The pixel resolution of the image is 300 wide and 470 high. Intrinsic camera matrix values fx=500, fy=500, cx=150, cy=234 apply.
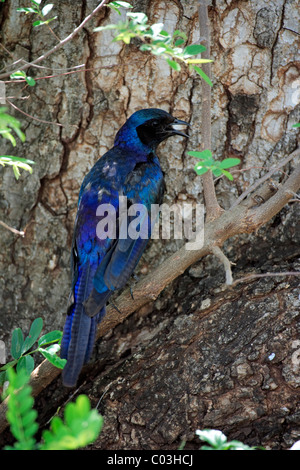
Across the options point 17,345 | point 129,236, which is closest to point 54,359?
point 17,345

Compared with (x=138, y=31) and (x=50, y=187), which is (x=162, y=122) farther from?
(x=138, y=31)

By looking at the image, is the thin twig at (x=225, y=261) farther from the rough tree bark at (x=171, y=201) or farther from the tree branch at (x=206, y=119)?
the rough tree bark at (x=171, y=201)

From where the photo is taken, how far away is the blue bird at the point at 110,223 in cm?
261

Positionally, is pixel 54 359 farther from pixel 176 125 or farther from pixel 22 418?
pixel 176 125

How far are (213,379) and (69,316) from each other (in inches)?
32.3

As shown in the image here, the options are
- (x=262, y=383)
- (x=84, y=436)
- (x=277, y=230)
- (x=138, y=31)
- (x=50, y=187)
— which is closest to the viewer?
(x=84, y=436)

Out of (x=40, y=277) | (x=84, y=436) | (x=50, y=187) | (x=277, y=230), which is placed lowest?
(x=84, y=436)

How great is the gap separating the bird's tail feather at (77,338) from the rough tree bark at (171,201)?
0.38 meters

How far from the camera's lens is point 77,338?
2551 millimetres

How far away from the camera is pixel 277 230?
298cm

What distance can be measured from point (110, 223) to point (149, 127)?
0.67 metres

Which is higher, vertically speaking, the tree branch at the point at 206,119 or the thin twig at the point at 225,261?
the tree branch at the point at 206,119

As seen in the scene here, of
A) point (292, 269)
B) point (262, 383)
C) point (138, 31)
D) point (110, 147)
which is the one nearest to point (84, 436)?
point (138, 31)

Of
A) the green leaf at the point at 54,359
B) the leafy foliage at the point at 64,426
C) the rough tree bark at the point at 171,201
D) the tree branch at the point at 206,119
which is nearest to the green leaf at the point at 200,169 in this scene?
the tree branch at the point at 206,119
